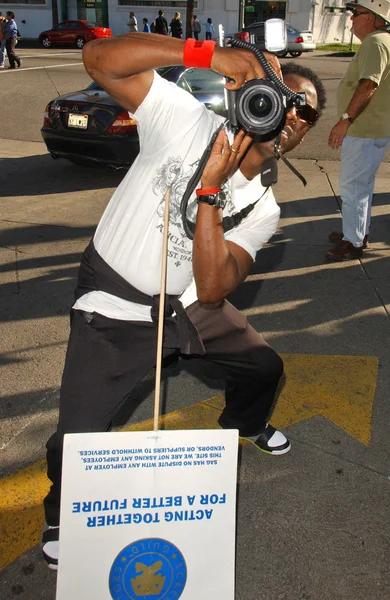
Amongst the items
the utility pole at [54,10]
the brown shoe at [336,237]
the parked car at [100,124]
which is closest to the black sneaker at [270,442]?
the brown shoe at [336,237]

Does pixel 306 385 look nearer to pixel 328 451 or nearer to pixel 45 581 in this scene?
pixel 328 451

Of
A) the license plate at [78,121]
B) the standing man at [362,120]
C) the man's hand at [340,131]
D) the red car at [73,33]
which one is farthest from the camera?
the red car at [73,33]

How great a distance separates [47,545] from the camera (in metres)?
2.46

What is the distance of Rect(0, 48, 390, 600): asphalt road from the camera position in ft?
8.31

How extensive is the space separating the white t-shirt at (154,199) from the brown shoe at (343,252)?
3352 mm

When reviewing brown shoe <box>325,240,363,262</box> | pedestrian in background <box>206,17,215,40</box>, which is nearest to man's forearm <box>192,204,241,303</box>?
brown shoe <box>325,240,363,262</box>

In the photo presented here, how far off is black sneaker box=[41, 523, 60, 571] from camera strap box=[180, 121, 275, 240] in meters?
1.30

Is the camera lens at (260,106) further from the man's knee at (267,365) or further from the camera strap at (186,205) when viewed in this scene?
the man's knee at (267,365)

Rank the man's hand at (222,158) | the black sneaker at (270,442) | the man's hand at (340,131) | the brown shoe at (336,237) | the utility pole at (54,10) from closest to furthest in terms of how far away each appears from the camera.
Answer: the man's hand at (222,158) → the black sneaker at (270,442) → the man's hand at (340,131) → the brown shoe at (336,237) → the utility pole at (54,10)

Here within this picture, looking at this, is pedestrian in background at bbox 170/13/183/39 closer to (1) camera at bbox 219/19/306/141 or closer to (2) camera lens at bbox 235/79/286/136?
(1) camera at bbox 219/19/306/141

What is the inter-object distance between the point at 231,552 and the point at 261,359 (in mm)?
904

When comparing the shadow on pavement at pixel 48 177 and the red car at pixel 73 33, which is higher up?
the shadow on pavement at pixel 48 177

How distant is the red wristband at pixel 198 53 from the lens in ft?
6.48

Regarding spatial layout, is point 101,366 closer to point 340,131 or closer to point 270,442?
point 270,442
